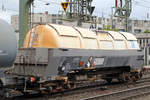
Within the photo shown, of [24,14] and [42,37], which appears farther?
[24,14]

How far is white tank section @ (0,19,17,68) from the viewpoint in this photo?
5.96 metres

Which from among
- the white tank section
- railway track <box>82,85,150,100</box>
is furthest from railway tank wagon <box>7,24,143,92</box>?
the white tank section

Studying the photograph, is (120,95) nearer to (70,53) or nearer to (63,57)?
(70,53)

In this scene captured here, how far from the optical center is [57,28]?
10.8 meters

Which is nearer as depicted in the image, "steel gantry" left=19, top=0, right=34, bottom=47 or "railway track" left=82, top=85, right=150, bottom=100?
"railway track" left=82, top=85, right=150, bottom=100

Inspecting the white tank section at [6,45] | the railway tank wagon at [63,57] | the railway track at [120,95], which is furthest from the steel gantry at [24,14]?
the white tank section at [6,45]

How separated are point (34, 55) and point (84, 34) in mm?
2847

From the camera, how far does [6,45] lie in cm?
607

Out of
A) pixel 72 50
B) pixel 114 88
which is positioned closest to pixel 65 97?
pixel 72 50

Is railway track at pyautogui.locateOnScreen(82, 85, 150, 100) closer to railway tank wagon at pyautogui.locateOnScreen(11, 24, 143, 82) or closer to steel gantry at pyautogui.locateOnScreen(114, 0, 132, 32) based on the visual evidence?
railway tank wagon at pyautogui.locateOnScreen(11, 24, 143, 82)

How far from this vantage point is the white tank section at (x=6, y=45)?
19.5 feet

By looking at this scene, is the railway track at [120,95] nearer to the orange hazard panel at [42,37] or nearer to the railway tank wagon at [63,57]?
the railway tank wagon at [63,57]

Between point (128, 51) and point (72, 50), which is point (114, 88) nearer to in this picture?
point (128, 51)

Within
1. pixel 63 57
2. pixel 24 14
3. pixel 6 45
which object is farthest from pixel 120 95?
pixel 24 14
